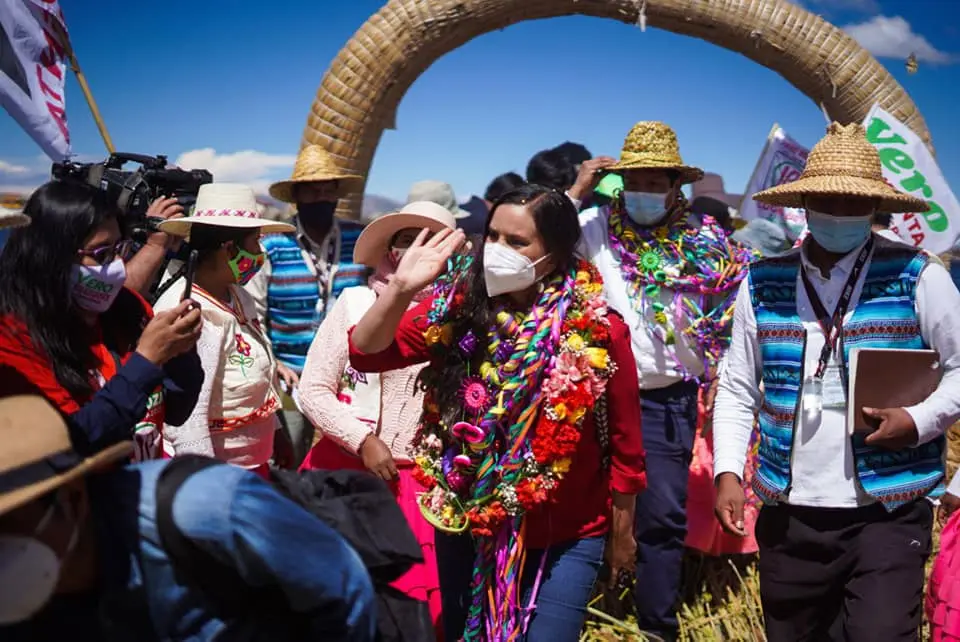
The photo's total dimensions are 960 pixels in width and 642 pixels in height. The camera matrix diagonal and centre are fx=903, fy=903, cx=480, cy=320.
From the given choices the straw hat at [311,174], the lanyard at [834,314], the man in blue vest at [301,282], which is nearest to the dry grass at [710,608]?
the lanyard at [834,314]

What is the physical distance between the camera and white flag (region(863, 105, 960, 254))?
18.0 feet

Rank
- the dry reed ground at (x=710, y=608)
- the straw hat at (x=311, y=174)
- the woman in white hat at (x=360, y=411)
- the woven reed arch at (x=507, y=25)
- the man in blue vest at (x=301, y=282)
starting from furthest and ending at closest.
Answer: the woven reed arch at (x=507, y=25) → the straw hat at (x=311, y=174) → the man in blue vest at (x=301, y=282) → the dry reed ground at (x=710, y=608) → the woman in white hat at (x=360, y=411)

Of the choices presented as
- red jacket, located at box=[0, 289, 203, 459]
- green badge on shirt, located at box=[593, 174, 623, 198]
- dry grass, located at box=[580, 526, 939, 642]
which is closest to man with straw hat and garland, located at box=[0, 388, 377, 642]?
red jacket, located at box=[0, 289, 203, 459]

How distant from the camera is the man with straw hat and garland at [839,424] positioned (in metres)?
2.84

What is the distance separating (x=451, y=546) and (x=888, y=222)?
356 cm

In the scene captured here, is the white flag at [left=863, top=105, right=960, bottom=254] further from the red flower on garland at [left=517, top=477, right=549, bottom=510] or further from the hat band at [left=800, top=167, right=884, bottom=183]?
the red flower on garland at [left=517, top=477, right=549, bottom=510]

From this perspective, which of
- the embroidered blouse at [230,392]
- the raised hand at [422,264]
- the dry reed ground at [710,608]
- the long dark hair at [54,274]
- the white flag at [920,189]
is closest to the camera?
the long dark hair at [54,274]

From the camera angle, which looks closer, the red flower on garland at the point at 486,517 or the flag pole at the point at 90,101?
the red flower on garland at the point at 486,517

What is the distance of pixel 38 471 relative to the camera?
4.75 feet

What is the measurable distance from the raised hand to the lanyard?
47.4 inches

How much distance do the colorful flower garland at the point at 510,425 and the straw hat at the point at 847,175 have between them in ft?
2.62

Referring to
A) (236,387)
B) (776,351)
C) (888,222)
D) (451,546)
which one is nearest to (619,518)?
(451,546)

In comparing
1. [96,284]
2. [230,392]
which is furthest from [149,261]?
[96,284]

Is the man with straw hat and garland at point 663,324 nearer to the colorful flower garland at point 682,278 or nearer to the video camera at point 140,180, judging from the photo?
the colorful flower garland at point 682,278
